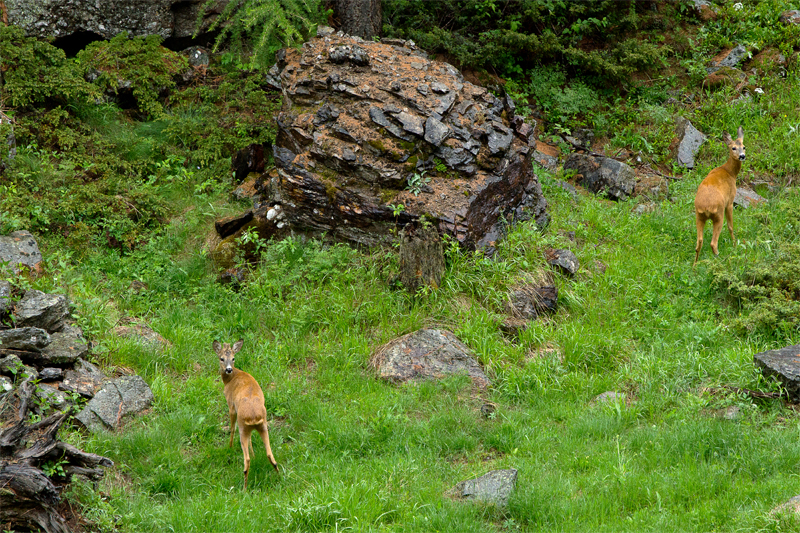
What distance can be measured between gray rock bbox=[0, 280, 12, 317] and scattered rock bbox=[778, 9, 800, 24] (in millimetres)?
14363

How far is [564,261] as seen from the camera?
9.38 m

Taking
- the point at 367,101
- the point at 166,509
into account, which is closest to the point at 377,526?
the point at 166,509

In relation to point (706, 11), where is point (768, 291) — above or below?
below

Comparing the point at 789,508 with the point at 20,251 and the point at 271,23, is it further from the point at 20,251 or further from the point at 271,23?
the point at 271,23

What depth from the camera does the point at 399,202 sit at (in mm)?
9430

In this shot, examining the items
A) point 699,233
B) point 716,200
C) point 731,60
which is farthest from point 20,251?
point 731,60

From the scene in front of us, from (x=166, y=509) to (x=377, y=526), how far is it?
5.58 feet

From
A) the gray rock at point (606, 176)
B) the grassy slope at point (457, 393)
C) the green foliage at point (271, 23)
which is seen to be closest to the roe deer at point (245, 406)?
the grassy slope at point (457, 393)

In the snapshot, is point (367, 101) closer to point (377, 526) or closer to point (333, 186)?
point (333, 186)

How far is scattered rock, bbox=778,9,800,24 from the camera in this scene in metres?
14.4

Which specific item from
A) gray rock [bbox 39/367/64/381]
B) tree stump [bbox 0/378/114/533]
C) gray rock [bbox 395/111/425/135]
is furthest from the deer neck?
gray rock [bbox 39/367/64/381]

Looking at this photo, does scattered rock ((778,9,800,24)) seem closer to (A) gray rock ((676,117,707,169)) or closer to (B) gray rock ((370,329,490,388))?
(A) gray rock ((676,117,707,169))

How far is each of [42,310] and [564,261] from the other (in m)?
6.07

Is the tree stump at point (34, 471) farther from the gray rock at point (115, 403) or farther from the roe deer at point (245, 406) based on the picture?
the roe deer at point (245, 406)
